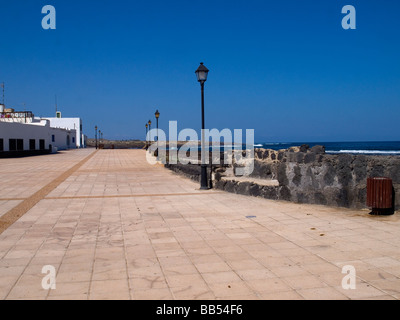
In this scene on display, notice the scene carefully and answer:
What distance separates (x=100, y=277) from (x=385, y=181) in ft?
20.6

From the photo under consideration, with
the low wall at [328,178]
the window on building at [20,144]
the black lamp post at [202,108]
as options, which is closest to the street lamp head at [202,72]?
the black lamp post at [202,108]

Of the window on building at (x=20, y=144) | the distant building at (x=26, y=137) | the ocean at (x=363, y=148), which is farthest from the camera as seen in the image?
the ocean at (x=363, y=148)

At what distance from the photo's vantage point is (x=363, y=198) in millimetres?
8703

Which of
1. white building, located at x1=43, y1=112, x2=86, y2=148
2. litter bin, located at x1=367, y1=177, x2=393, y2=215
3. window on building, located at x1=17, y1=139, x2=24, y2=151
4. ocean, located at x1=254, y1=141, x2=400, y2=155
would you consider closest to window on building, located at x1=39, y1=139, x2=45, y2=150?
window on building, located at x1=17, y1=139, x2=24, y2=151

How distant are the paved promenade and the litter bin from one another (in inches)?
11.9

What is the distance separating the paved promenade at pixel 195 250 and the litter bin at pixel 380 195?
30 centimetres

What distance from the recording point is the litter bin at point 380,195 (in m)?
7.91

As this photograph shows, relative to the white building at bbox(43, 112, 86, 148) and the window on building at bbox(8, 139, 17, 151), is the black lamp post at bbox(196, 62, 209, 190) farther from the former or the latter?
the white building at bbox(43, 112, 86, 148)

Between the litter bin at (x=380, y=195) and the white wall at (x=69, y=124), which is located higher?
the white wall at (x=69, y=124)

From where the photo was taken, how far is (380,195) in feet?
26.1

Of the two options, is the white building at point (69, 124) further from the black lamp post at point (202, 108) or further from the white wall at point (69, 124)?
the black lamp post at point (202, 108)

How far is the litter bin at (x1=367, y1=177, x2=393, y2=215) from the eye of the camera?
7.91 metres

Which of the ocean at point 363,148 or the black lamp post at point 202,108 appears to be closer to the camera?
the black lamp post at point 202,108

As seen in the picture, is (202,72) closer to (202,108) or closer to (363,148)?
(202,108)
